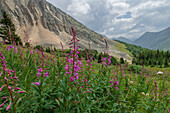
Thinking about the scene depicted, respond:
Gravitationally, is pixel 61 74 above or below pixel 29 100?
above

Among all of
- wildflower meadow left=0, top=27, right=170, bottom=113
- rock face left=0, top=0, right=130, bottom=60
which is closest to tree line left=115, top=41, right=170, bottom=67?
wildflower meadow left=0, top=27, right=170, bottom=113

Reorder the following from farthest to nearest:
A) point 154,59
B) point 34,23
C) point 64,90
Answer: point 34,23 → point 154,59 → point 64,90

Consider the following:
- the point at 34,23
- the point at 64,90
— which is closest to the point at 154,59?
the point at 64,90

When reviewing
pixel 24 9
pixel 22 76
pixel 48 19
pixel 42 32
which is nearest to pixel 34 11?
pixel 24 9

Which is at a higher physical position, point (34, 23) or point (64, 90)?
point (34, 23)

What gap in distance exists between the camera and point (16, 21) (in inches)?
3487

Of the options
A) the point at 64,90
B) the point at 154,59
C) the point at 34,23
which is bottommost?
the point at 64,90

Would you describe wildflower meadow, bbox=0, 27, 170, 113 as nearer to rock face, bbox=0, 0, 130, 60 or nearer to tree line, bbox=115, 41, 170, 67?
tree line, bbox=115, 41, 170, 67

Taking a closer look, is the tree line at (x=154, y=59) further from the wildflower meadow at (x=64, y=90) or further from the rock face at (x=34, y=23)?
the rock face at (x=34, y=23)

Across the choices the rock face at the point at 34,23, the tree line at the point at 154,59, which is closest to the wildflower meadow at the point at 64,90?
the tree line at the point at 154,59

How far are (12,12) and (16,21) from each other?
35.0 ft

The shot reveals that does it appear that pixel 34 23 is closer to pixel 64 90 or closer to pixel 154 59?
pixel 154 59

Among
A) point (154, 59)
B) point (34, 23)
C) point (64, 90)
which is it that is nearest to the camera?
point (64, 90)

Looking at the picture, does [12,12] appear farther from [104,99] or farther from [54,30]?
[104,99]
